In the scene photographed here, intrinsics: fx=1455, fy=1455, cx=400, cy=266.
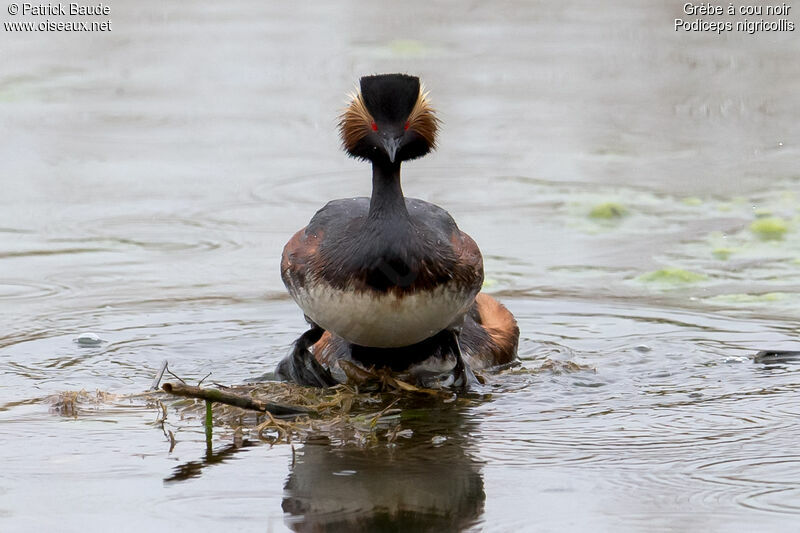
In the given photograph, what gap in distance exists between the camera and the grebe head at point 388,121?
7.01m

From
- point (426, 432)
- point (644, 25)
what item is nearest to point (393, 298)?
point (426, 432)

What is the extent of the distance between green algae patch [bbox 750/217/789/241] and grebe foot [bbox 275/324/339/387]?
368cm

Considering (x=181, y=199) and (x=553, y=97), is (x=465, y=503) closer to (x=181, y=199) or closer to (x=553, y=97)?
(x=181, y=199)

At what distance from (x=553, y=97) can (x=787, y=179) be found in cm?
315

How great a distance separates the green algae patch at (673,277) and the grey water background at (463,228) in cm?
3

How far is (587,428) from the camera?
625 cm

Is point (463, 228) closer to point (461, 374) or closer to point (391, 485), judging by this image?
point (461, 374)

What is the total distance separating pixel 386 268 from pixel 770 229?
393cm

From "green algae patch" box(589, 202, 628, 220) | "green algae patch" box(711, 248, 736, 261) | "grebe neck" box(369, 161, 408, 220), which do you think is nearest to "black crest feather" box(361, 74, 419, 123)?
"grebe neck" box(369, 161, 408, 220)

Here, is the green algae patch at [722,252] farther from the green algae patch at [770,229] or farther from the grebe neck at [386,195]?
the grebe neck at [386,195]

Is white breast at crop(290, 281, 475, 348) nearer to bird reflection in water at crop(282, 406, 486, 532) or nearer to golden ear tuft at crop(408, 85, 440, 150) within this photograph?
bird reflection in water at crop(282, 406, 486, 532)

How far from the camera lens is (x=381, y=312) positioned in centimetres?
675

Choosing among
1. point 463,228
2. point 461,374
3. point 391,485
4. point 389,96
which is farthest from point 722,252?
point 391,485

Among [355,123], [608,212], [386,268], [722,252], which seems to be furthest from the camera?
[608,212]
